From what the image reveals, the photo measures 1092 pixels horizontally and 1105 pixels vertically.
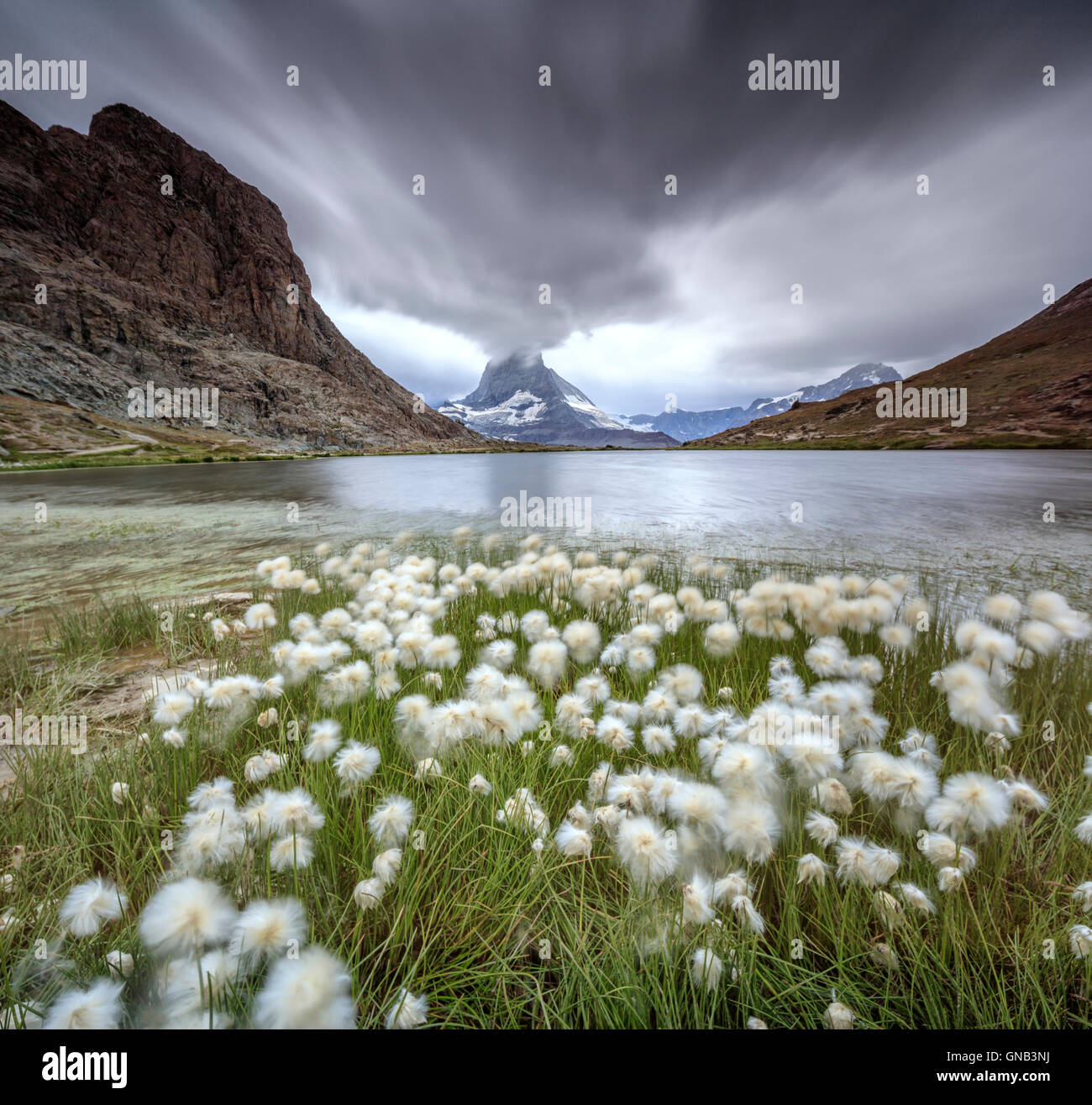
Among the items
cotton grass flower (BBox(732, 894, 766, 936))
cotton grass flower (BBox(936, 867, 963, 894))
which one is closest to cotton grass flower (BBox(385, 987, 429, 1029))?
cotton grass flower (BBox(732, 894, 766, 936))

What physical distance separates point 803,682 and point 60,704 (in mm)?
5360

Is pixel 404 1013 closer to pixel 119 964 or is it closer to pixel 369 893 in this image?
pixel 369 893

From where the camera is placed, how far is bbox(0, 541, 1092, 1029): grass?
1414 mm

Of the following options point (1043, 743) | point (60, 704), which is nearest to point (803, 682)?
point (1043, 743)

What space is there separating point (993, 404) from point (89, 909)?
127985 mm

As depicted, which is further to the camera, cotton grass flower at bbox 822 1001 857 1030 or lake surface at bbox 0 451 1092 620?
lake surface at bbox 0 451 1092 620

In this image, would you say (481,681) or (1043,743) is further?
(481,681)

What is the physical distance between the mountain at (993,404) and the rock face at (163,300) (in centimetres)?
10781

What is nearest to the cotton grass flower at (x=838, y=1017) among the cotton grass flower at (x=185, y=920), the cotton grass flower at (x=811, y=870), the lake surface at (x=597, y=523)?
the cotton grass flower at (x=811, y=870)

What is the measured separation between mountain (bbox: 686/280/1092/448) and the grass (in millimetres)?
84729

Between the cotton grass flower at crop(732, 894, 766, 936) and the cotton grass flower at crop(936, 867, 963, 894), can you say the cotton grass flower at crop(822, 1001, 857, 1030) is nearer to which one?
the cotton grass flower at crop(732, 894, 766, 936)

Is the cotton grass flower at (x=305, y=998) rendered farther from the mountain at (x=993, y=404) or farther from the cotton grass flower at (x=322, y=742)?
the mountain at (x=993, y=404)

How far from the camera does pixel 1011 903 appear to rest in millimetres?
1776
